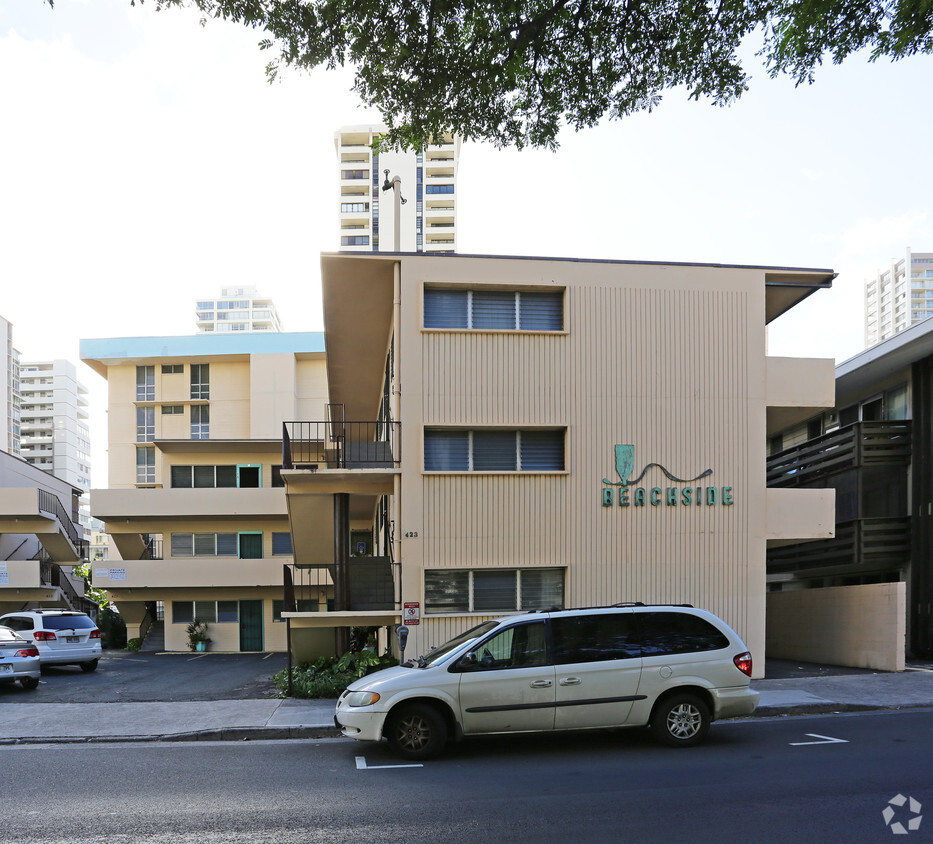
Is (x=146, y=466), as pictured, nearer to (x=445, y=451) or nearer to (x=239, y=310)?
(x=445, y=451)

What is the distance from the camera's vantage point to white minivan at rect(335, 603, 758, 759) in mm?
9453

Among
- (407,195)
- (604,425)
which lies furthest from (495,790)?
(407,195)

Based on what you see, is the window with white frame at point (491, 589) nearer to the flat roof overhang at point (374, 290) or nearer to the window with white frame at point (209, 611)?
the flat roof overhang at point (374, 290)

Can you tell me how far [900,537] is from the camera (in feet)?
64.1

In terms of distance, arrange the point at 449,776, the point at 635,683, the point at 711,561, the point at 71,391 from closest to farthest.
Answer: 1. the point at 449,776
2. the point at 635,683
3. the point at 711,561
4. the point at 71,391

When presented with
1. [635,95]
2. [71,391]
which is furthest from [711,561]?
[71,391]

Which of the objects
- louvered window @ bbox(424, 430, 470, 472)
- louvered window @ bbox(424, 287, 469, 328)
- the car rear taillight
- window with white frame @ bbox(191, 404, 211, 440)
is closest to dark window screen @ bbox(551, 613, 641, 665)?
the car rear taillight

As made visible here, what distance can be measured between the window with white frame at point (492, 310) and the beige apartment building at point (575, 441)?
27mm

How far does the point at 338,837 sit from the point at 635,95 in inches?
264

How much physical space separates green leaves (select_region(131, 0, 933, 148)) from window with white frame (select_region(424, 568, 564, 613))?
8.89m

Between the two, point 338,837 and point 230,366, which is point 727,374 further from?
point 230,366

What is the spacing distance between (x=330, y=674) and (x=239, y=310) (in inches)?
6059

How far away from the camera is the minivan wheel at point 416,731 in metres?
9.37

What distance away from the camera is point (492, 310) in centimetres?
1600
